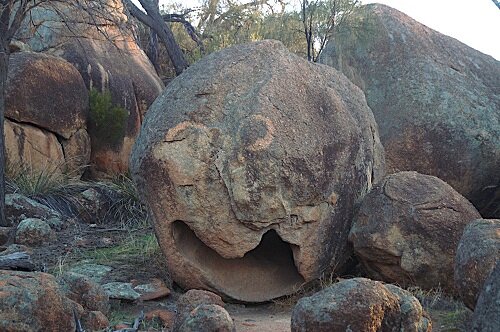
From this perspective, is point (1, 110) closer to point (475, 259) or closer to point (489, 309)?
point (475, 259)

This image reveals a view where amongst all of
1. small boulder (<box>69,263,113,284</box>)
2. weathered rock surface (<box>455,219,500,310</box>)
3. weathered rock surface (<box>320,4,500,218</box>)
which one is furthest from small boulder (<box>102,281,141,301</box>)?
weathered rock surface (<box>320,4,500,218</box>)

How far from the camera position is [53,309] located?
12.3 feet

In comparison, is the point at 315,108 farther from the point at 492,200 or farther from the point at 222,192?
the point at 492,200

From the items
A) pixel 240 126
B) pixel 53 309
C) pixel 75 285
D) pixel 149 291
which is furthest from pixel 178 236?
pixel 53 309

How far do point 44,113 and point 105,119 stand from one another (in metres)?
1.04

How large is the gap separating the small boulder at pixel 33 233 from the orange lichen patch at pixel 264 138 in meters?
Result: 2.71

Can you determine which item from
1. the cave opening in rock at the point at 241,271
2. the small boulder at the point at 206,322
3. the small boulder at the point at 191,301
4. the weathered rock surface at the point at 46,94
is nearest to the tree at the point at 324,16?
the weathered rock surface at the point at 46,94

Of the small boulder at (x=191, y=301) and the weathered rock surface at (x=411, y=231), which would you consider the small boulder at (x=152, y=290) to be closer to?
the small boulder at (x=191, y=301)

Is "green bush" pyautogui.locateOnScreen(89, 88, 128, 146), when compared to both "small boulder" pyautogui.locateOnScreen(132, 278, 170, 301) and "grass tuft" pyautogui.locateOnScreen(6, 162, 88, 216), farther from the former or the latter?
"small boulder" pyautogui.locateOnScreen(132, 278, 170, 301)

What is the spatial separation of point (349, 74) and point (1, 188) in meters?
4.01

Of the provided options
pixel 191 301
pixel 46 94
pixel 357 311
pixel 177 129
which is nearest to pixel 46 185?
pixel 46 94

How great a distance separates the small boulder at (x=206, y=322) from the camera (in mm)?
3826

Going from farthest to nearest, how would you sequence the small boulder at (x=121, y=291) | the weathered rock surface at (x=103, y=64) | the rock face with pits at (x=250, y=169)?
the weathered rock surface at (x=103, y=64) < the rock face with pits at (x=250, y=169) < the small boulder at (x=121, y=291)

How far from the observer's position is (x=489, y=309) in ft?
6.91
